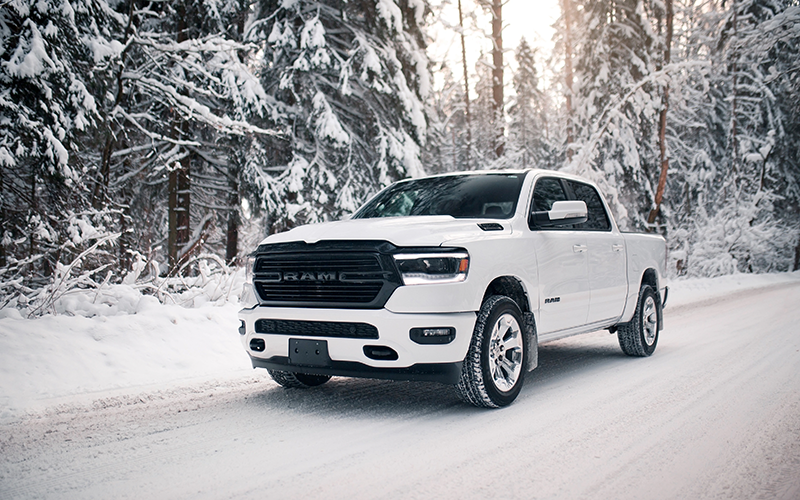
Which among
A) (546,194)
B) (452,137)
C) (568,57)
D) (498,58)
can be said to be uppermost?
(568,57)

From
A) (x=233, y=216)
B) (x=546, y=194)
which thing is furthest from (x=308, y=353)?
(x=233, y=216)

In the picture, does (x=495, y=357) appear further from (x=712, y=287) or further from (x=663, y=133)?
(x=663, y=133)

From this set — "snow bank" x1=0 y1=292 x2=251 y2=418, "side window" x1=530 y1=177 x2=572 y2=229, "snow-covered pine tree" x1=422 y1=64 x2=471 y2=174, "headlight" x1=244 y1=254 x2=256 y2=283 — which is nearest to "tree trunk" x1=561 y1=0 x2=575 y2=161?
"snow-covered pine tree" x1=422 y1=64 x2=471 y2=174

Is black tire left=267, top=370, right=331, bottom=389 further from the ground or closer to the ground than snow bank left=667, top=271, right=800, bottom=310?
further from the ground

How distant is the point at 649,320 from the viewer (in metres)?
7.73

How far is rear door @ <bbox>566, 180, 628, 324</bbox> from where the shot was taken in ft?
21.0

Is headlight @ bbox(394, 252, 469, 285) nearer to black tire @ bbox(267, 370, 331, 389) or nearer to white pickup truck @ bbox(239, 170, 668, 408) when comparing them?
white pickup truck @ bbox(239, 170, 668, 408)

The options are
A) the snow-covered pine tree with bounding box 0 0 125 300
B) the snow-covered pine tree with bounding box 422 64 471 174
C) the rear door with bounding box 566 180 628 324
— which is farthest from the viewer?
the snow-covered pine tree with bounding box 422 64 471 174

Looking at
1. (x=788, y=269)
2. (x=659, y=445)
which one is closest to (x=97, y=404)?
(x=659, y=445)

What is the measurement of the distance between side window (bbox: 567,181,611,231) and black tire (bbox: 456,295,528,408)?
2.14 metres

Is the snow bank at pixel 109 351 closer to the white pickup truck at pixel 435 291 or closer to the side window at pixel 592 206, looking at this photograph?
the white pickup truck at pixel 435 291

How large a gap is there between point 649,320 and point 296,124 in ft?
35.6

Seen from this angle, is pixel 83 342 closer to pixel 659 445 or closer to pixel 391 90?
pixel 659 445

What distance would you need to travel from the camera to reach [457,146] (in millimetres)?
57375
